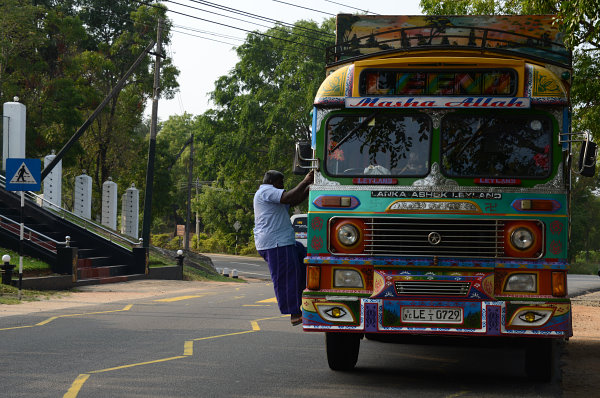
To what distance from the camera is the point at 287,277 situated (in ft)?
28.9

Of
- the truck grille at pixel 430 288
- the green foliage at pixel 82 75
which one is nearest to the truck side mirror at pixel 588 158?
the truck grille at pixel 430 288

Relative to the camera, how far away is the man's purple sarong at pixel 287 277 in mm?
8766

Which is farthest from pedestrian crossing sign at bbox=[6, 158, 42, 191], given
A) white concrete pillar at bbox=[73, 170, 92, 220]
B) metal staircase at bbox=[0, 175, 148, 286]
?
white concrete pillar at bbox=[73, 170, 92, 220]

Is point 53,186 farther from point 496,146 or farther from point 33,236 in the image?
point 496,146

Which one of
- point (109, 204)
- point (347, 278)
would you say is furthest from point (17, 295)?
point (109, 204)

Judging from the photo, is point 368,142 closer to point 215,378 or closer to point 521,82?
point 521,82

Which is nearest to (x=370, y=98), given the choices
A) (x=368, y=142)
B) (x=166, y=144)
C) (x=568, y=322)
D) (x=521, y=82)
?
(x=368, y=142)

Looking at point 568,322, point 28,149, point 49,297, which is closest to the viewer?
point 568,322

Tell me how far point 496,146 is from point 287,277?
8.31 feet

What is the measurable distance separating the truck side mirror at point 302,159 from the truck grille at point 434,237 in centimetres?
82

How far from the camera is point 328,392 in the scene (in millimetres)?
7617

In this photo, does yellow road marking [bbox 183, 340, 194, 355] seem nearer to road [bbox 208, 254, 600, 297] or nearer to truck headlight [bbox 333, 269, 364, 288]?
truck headlight [bbox 333, 269, 364, 288]

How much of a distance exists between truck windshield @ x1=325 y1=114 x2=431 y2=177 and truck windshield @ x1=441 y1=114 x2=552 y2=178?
23 cm

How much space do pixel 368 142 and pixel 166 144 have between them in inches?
1648
